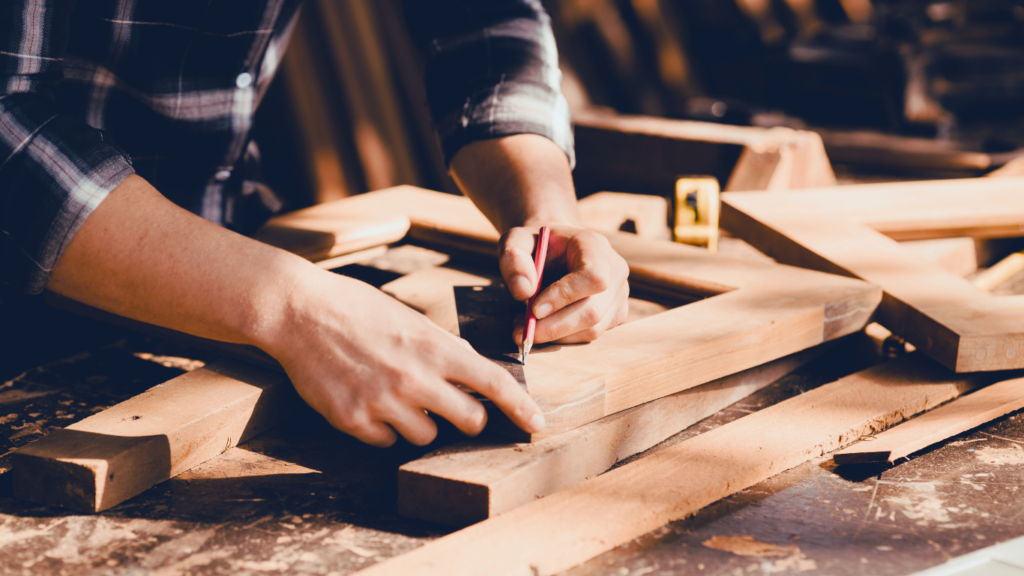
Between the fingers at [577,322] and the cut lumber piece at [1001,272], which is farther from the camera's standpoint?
the cut lumber piece at [1001,272]

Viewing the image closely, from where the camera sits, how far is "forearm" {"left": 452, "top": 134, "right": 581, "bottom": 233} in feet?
4.64

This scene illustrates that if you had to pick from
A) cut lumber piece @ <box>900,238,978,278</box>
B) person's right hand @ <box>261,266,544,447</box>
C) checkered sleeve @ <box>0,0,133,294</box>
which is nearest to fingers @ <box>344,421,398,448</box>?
person's right hand @ <box>261,266,544,447</box>

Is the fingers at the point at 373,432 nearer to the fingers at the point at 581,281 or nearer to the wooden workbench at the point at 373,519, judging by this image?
the wooden workbench at the point at 373,519

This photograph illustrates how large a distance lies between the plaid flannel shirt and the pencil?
40 cm

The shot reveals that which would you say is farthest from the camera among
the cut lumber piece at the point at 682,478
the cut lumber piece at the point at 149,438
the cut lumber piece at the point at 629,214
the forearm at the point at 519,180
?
the cut lumber piece at the point at 629,214

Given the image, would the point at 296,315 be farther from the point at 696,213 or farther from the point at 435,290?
the point at 696,213

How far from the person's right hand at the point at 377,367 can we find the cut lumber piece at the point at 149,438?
14cm

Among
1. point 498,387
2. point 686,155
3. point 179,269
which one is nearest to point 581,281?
point 498,387

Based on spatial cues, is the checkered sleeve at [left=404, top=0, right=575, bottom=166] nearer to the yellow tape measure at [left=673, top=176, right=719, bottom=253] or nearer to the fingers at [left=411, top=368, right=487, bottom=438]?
the yellow tape measure at [left=673, top=176, right=719, bottom=253]

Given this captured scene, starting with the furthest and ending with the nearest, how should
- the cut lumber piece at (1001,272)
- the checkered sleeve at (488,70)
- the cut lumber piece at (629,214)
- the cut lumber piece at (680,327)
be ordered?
the cut lumber piece at (629,214) → the cut lumber piece at (1001,272) → the checkered sleeve at (488,70) → the cut lumber piece at (680,327)

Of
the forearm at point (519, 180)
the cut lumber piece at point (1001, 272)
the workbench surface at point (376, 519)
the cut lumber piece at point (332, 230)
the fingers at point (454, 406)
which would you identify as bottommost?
the workbench surface at point (376, 519)

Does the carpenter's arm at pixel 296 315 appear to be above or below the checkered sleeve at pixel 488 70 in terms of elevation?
below

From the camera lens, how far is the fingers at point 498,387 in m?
0.96

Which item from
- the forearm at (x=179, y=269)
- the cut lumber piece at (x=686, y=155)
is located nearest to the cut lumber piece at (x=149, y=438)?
the forearm at (x=179, y=269)
